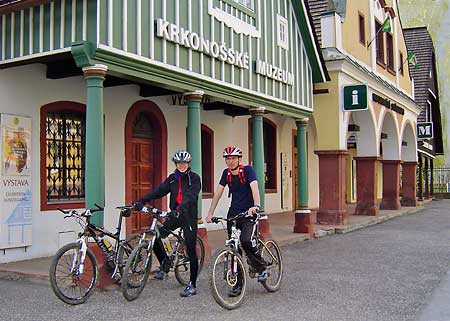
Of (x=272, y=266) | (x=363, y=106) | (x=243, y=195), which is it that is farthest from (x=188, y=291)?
(x=363, y=106)

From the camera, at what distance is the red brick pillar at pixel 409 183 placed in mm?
25047

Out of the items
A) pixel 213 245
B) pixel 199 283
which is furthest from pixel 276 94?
pixel 199 283

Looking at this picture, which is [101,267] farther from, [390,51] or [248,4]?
[390,51]

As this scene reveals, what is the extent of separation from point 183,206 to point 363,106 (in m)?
8.83

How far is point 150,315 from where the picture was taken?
6.40 m

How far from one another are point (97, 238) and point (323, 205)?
9336 mm

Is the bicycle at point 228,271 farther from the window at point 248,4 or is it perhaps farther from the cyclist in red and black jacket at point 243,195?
the window at point 248,4

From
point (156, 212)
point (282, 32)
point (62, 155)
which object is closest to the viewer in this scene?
point (156, 212)

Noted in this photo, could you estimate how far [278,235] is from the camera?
13.0m

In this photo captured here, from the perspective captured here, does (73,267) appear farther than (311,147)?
No

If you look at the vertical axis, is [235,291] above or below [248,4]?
below

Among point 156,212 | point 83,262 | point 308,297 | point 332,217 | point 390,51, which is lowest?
point 308,297

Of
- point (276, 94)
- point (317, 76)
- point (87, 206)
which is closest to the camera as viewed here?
point (87, 206)

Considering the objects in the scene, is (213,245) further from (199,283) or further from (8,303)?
(8,303)
